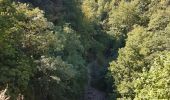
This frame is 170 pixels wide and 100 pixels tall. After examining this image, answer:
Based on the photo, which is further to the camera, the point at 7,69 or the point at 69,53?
the point at 69,53

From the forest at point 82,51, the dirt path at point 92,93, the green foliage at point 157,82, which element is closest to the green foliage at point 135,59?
the forest at point 82,51

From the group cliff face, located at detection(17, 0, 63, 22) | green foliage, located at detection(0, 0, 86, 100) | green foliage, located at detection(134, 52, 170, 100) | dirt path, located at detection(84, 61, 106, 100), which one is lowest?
green foliage, located at detection(134, 52, 170, 100)

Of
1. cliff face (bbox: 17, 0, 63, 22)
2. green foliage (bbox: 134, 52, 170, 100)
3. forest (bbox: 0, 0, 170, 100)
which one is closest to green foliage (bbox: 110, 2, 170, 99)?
forest (bbox: 0, 0, 170, 100)

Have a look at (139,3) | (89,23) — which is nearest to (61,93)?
(89,23)

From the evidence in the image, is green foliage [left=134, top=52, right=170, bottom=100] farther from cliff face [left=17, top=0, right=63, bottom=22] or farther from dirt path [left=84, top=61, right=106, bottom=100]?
cliff face [left=17, top=0, right=63, bottom=22]

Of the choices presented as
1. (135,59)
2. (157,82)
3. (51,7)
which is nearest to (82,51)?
(135,59)

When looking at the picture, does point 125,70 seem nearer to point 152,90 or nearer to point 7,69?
point 7,69

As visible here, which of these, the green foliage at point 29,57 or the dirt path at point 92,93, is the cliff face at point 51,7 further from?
the green foliage at point 29,57
